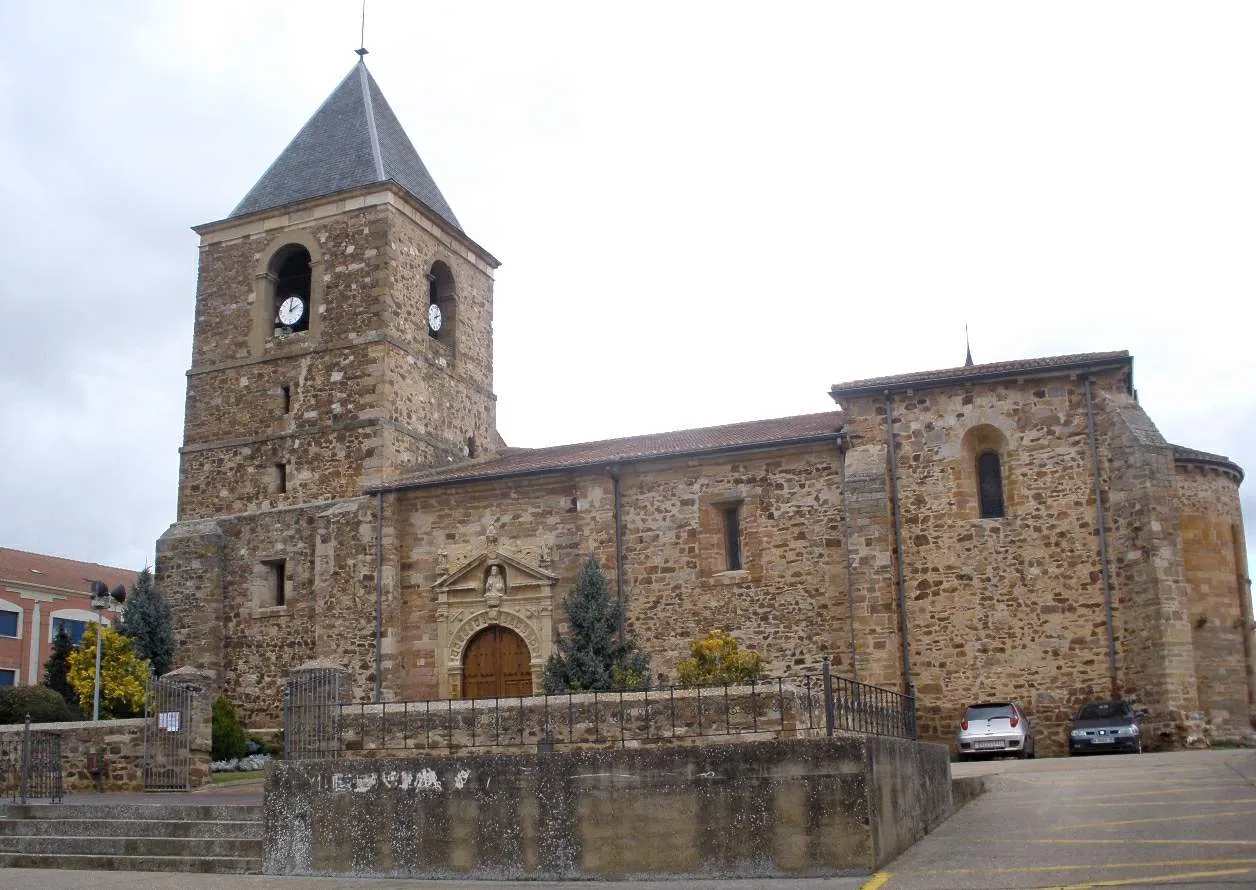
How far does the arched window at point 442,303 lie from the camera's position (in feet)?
106

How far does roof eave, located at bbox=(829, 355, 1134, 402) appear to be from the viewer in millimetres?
22422

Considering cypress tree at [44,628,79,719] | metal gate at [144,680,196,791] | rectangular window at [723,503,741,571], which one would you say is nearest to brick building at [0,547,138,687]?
cypress tree at [44,628,79,719]

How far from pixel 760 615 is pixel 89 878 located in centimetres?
1367

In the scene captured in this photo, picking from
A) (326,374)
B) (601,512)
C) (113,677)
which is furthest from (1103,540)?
(113,677)

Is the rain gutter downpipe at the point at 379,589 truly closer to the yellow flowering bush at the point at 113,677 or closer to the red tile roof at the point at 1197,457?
the yellow flowering bush at the point at 113,677

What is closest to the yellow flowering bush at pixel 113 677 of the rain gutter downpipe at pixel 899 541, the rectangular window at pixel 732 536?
the rectangular window at pixel 732 536

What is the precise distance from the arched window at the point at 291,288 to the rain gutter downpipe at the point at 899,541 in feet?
48.0

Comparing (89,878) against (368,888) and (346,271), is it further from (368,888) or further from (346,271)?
(346,271)

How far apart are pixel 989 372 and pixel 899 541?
340 centimetres

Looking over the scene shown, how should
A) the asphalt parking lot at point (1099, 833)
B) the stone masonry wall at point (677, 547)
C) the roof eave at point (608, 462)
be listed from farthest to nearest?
the roof eave at point (608, 462)
the stone masonry wall at point (677, 547)
the asphalt parking lot at point (1099, 833)

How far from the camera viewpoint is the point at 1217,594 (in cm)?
2305

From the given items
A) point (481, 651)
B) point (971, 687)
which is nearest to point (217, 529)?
point (481, 651)

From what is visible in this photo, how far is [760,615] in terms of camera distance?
2408 centimetres

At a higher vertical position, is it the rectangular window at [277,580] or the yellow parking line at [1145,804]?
the rectangular window at [277,580]
